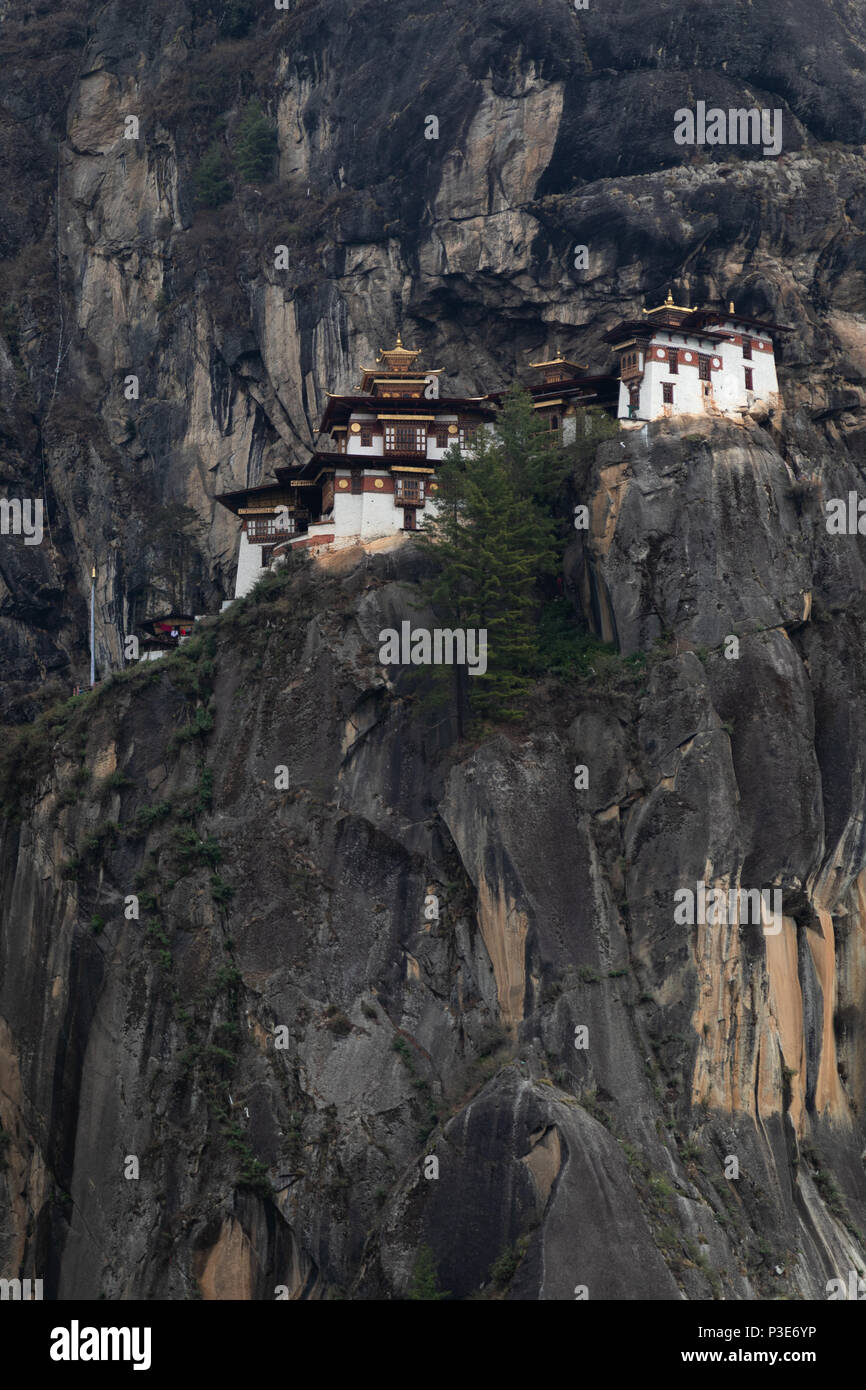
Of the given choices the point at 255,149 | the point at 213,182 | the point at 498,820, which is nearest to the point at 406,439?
the point at 498,820

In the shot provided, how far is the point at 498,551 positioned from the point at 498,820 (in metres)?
10.3

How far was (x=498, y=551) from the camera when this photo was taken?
7844 cm

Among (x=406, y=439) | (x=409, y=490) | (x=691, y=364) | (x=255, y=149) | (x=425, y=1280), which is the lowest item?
(x=425, y=1280)

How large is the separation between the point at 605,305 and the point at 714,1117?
37.6 meters

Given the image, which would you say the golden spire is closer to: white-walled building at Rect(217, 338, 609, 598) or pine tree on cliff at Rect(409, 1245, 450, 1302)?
white-walled building at Rect(217, 338, 609, 598)

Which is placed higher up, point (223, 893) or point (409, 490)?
point (409, 490)

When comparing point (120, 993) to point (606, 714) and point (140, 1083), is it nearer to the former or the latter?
point (140, 1083)

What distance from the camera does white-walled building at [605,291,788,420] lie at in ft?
275

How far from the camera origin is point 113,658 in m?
97.4

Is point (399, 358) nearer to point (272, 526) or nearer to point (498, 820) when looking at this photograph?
point (272, 526)

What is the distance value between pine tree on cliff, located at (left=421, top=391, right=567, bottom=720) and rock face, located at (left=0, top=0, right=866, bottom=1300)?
134 centimetres

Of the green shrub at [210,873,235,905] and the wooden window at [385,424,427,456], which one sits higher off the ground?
the wooden window at [385,424,427,456]

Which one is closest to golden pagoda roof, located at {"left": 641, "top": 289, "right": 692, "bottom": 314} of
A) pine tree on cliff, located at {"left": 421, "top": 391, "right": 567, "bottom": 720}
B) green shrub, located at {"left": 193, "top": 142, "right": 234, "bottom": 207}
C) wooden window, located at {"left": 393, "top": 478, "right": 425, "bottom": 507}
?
pine tree on cliff, located at {"left": 421, "top": 391, "right": 567, "bottom": 720}

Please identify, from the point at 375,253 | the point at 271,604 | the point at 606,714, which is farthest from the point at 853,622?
the point at 375,253
